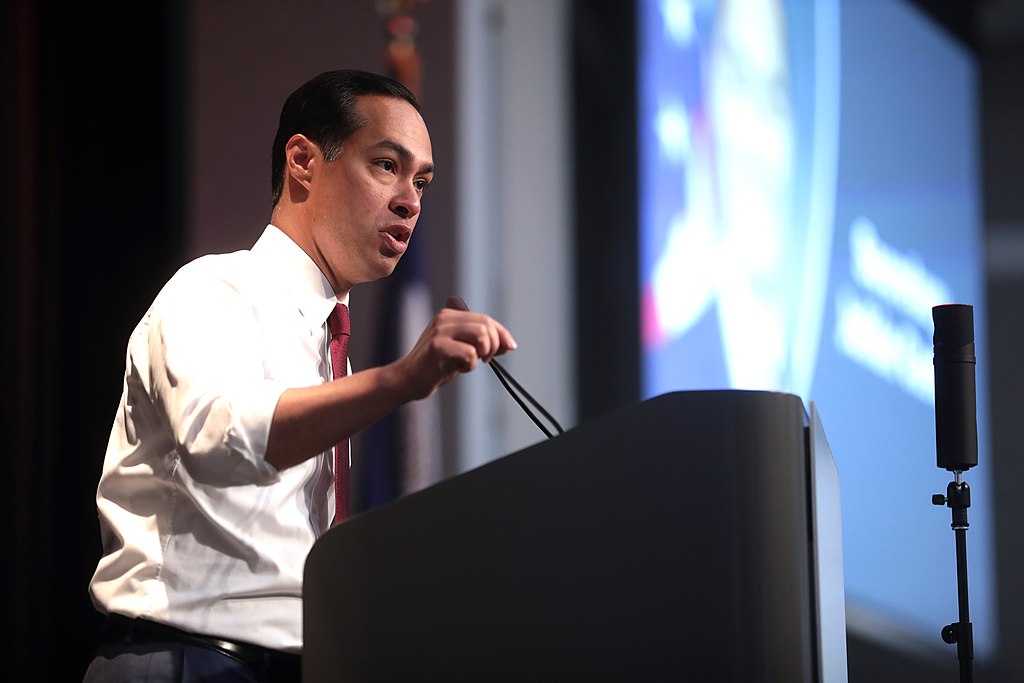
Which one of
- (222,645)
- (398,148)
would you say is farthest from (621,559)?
(398,148)

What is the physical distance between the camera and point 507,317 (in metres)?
3.40

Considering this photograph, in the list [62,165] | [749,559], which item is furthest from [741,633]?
[62,165]

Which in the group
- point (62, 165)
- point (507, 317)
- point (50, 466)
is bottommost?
point (50, 466)

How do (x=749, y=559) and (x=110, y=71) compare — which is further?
(x=110, y=71)

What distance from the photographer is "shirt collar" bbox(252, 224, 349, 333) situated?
52.4 inches

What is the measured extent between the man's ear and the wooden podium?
658 mm

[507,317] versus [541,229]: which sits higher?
[541,229]

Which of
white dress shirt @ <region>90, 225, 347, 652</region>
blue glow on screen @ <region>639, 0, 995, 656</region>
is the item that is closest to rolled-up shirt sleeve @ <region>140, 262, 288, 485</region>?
white dress shirt @ <region>90, 225, 347, 652</region>

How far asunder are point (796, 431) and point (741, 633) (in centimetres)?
16

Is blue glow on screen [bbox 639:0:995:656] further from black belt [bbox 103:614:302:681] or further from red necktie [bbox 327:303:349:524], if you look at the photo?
black belt [bbox 103:614:302:681]

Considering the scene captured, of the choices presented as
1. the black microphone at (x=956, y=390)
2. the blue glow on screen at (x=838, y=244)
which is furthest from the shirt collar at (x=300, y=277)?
the blue glow on screen at (x=838, y=244)

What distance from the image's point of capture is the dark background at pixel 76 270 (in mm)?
2908

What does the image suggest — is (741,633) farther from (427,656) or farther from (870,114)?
(870,114)

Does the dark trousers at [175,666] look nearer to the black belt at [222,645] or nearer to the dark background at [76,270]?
the black belt at [222,645]
